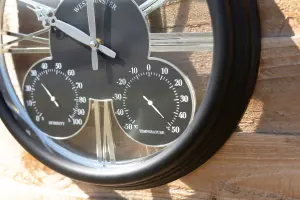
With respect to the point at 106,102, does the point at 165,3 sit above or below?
above

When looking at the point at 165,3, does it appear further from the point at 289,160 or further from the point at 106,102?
the point at 289,160

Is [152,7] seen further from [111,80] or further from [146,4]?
[111,80]

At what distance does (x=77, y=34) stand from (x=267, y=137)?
14.4 inches

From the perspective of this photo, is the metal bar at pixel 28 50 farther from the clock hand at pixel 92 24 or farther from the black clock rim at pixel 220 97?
the black clock rim at pixel 220 97

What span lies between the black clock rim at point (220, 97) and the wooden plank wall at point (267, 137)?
0.8 inches

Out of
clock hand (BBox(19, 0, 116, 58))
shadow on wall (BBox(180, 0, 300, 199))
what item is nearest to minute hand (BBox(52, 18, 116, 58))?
clock hand (BBox(19, 0, 116, 58))

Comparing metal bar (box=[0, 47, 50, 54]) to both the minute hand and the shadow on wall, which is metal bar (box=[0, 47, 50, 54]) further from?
the shadow on wall

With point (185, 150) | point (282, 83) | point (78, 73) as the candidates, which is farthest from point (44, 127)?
point (282, 83)

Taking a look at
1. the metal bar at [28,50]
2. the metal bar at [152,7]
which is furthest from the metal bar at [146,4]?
the metal bar at [28,50]

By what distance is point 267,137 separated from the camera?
890mm

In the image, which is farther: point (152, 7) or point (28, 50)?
point (28, 50)

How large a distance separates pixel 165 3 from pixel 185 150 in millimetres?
239

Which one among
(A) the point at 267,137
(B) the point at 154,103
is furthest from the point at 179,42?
(A) the point at 267,137

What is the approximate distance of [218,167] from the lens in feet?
3.10
